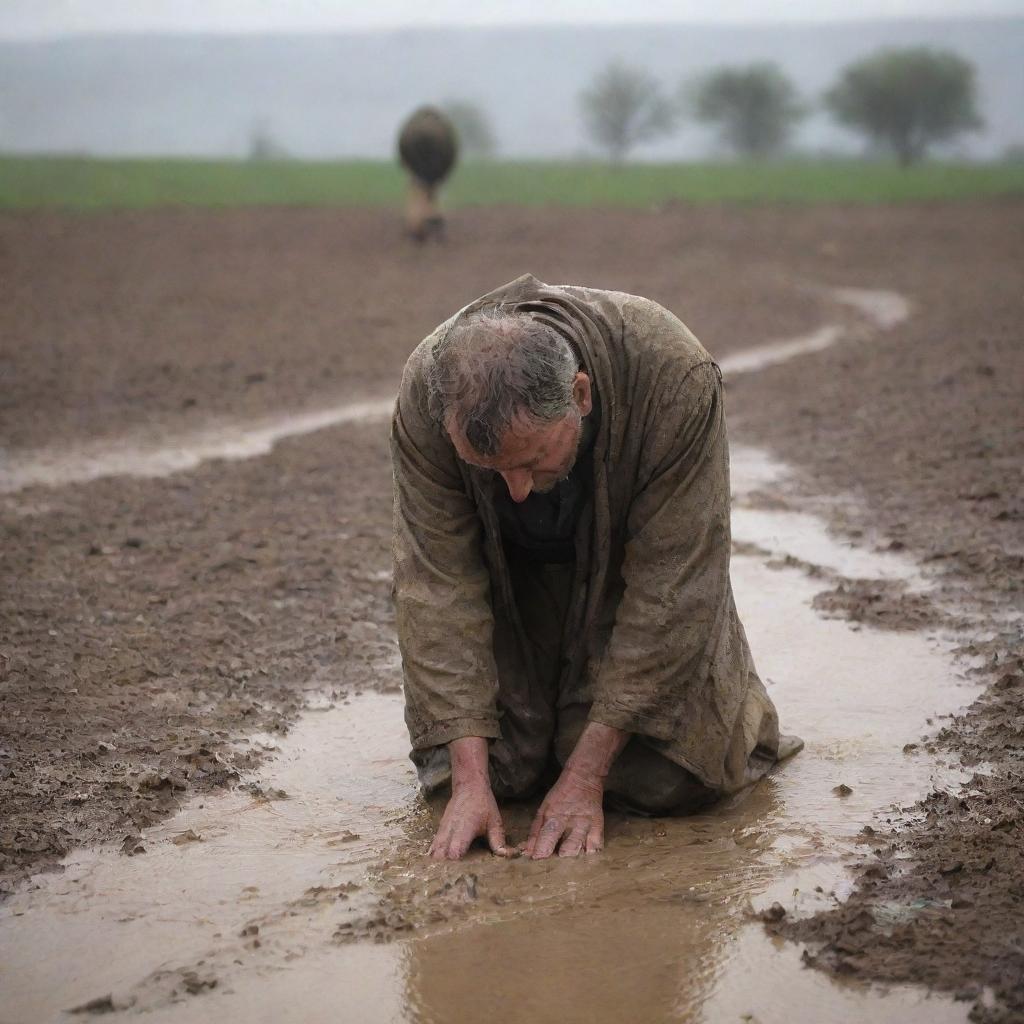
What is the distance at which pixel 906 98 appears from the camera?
45.4 meters

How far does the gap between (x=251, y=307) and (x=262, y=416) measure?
486 centimetres

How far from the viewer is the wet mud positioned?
8.42 feet

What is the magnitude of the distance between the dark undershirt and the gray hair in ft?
0.97

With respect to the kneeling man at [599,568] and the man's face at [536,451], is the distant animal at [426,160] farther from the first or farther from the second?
the man's face at [536,451]

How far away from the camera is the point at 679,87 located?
178 ft

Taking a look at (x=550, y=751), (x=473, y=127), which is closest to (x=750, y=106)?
(x=473, y=127)

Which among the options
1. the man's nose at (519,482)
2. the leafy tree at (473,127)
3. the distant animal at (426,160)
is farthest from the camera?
the leafy tree at (473,127)

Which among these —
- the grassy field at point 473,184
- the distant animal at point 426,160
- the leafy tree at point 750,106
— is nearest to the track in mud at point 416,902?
the distant animal at point 426,160

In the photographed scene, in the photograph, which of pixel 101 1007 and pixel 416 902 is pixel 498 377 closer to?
pixel 416 902

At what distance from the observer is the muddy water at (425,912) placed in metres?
2.48

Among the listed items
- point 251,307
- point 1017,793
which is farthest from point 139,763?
point 251,307

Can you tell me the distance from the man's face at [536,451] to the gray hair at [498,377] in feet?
0.06

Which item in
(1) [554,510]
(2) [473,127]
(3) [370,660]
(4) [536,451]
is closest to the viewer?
(4) [536,451]

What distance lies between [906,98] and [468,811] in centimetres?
4652
